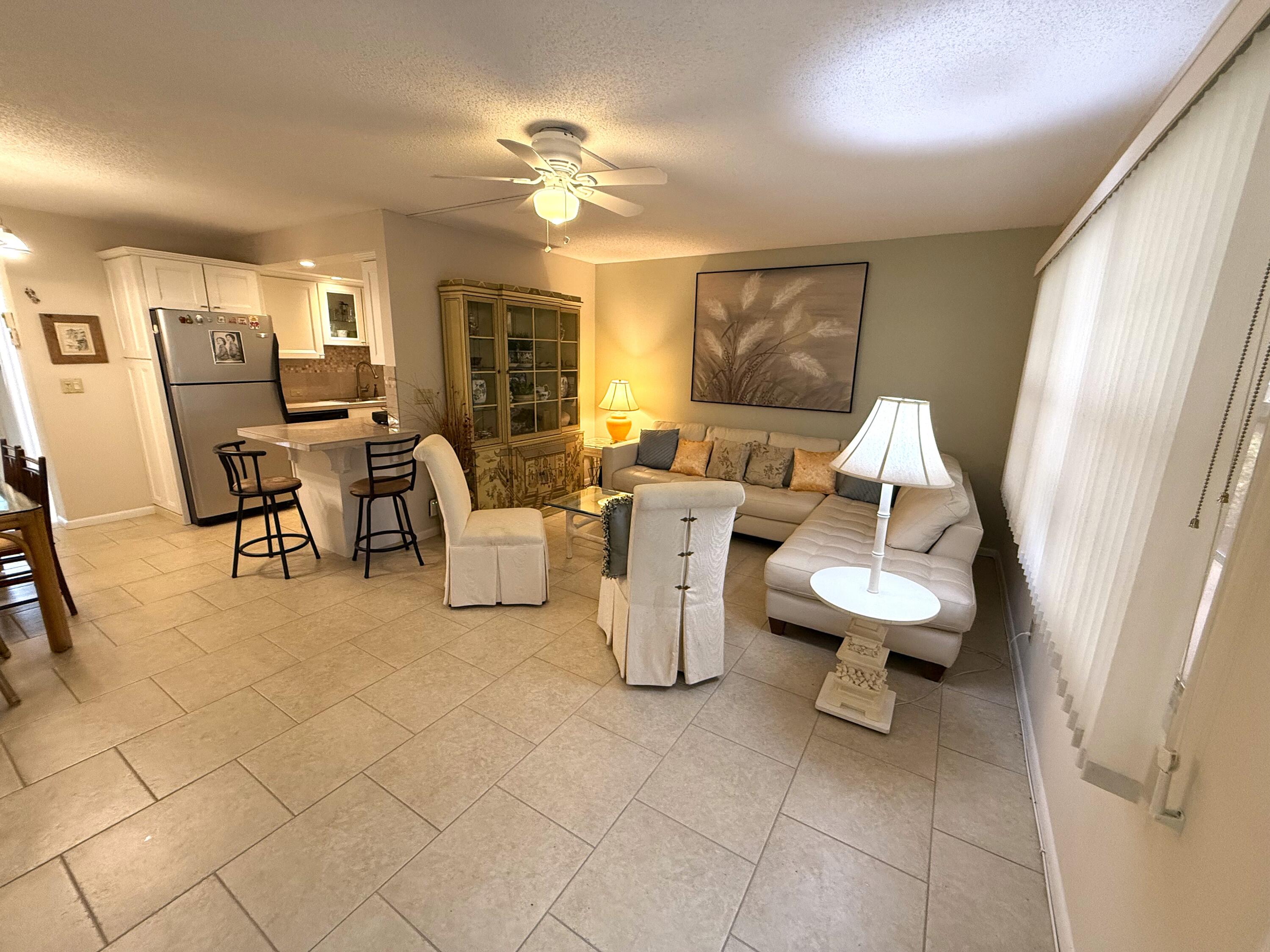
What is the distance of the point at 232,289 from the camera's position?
14.1ft

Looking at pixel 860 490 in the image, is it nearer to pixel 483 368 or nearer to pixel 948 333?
pixel 948 333

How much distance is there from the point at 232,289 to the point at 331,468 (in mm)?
2250

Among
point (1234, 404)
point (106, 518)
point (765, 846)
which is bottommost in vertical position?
point (765, 846)

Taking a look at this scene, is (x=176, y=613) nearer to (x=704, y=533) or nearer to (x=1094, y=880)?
(x=704, y=533)

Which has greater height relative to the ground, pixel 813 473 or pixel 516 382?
pixel 516 382

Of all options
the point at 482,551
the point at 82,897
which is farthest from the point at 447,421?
the point at 82,897

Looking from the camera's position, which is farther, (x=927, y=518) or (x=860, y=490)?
(x=860, y=490)

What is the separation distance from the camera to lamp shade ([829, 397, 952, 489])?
5.98ft

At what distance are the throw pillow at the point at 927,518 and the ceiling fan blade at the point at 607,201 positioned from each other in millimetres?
2117

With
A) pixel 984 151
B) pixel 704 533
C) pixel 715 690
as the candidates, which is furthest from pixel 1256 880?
pixel 984 151

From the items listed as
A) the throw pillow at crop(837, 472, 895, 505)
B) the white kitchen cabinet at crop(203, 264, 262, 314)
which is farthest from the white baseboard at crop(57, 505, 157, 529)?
the throw pillow at crop(837, 472, 895, 505)

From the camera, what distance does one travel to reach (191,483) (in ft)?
13.5

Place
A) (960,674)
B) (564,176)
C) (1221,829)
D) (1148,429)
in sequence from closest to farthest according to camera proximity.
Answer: (1221,829)
(1148,429)
(564,176)
(960,674)

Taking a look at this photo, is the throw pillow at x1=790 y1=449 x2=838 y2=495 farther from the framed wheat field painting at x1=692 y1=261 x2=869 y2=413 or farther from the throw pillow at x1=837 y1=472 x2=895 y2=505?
the framed wheat field painting at x1=692 y1=261 x2=869 y2=413
